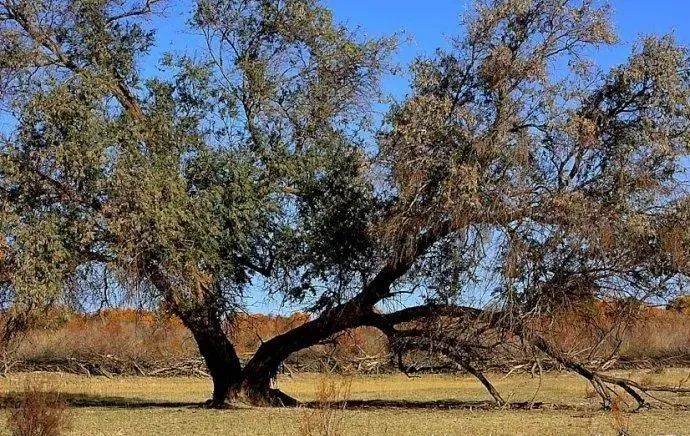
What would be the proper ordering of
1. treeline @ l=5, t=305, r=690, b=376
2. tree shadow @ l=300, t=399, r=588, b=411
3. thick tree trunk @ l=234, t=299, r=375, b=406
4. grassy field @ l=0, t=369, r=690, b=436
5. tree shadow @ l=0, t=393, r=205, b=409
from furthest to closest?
treeline @ l=5, t=305, r=690, b=376 < tree shadow @ l=0, t=393, r=205, b=409 < thick tree trunk @ l=234, t=299, r=375, b=406 < tree shadow @ l=300, t=399, r=588, b=411 < grassy field @ l=0, t=369, r=690, b=436

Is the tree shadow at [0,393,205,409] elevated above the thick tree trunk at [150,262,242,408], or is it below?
below

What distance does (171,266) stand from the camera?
57.2ft

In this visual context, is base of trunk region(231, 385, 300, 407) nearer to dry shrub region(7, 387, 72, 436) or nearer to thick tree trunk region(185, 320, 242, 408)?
thick tree trunk region(185, 320, 242, 408)

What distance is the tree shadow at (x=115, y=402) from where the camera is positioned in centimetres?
2045

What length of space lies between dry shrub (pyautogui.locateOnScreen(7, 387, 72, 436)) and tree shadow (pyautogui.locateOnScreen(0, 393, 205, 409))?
7.48m

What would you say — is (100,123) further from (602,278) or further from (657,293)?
(657,293)

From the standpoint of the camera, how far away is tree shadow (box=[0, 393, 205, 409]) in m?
20.5

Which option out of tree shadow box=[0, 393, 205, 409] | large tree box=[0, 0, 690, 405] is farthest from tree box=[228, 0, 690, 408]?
tree shadow box=[0, 393, 205, 409]

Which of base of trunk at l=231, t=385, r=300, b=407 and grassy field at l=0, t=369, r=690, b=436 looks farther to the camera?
base of trunk at l=231, t=385, r=300, b=407

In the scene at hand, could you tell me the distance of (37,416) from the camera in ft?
37.4

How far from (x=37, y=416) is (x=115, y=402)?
12.0 meters

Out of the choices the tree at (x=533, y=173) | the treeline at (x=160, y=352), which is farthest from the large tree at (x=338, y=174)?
the treeline at (x=160, y=352)

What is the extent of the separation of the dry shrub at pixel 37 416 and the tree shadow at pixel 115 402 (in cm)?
748

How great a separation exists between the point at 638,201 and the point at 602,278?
1.73 meters
